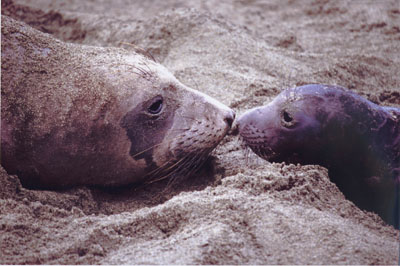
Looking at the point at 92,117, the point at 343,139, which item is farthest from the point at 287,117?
the point at 92,117

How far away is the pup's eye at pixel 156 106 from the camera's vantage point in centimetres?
322

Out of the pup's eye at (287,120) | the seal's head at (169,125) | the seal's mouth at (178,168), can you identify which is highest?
the pup's eye at (287,120)

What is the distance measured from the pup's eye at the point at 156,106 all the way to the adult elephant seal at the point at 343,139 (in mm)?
710

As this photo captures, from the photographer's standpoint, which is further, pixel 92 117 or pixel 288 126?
pixel 288 126

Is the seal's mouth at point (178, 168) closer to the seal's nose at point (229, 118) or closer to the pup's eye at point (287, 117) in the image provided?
the seal's nose at point (229, 118)

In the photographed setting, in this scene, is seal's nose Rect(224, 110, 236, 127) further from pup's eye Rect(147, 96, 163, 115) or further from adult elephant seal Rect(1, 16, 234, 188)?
pup's eye Rect(147, 96, 163, 115)

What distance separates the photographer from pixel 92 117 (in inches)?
121

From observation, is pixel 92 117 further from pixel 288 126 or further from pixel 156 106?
pixel 288 126

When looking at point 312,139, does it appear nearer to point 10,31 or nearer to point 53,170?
point 53,170

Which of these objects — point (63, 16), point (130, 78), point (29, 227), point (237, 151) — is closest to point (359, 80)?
point (237, 151)

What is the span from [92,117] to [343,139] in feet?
4.71

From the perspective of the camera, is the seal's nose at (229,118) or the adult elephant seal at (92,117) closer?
the adult elephant seal at (92,117)

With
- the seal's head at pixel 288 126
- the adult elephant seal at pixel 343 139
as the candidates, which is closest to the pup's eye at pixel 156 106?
the seal's head at pixel 288 126

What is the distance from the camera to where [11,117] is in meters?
2.99
